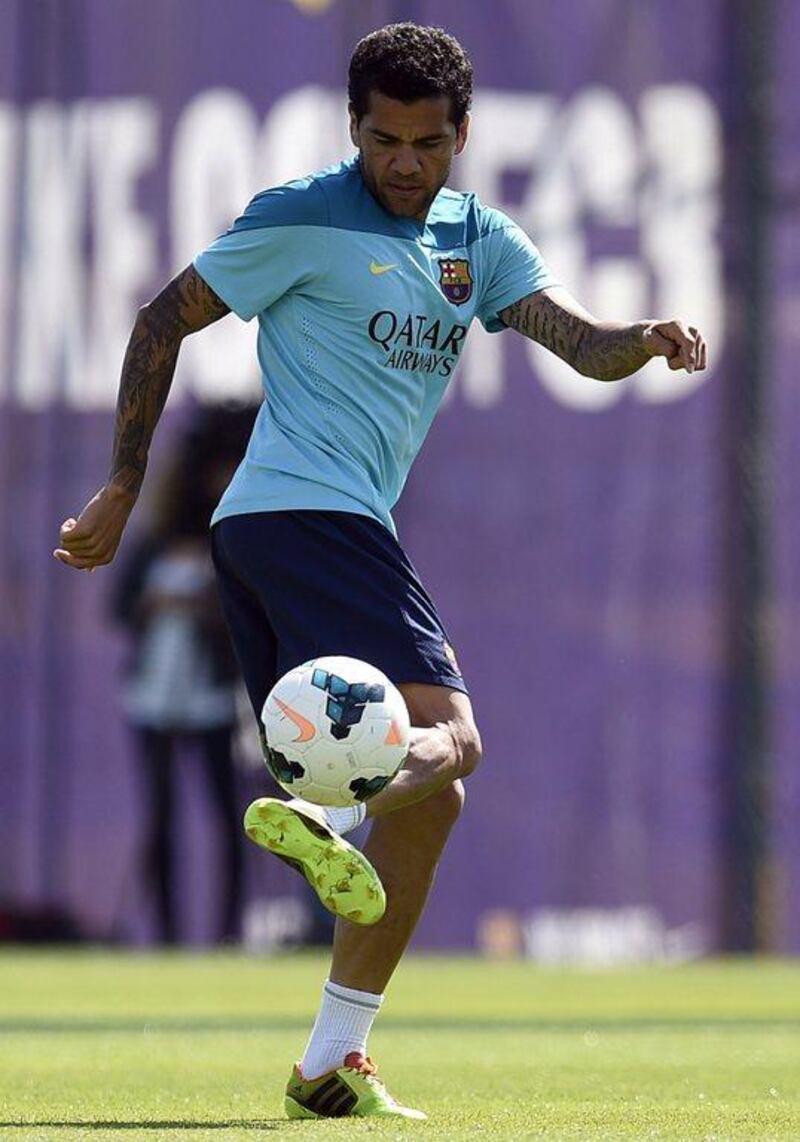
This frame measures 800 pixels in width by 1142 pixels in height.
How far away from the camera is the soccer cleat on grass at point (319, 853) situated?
4.79 m

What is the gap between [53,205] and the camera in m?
13.3

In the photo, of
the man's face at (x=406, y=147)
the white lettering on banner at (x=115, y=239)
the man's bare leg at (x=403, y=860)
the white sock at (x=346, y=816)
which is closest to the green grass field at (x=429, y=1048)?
the man's bare leg at (x=403, y=860)

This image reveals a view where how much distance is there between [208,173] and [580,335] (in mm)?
7982

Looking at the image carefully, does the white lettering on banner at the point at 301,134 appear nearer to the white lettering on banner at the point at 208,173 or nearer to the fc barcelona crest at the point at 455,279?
the white lettering on banner at the point at 208,173

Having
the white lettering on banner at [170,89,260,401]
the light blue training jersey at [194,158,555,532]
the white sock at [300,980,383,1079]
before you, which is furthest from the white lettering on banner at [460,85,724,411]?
the white sock at [300,980,383,1079]

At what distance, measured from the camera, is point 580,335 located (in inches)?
220

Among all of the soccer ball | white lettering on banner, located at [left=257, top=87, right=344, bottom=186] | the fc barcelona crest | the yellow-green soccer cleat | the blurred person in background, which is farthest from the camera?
white lettering on banner, located at [left=257, top=87, right=344, bottom=186]

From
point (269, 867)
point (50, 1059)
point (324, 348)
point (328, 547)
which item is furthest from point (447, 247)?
point (269, 867)

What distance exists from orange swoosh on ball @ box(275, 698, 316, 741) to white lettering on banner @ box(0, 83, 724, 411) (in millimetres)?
8254

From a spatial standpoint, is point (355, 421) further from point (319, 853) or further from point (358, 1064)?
point (358, 1064)

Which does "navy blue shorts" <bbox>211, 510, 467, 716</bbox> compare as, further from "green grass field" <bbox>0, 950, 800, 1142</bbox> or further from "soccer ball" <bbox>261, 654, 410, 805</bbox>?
"green grass field" <bbox>0, 950, 800, 1142</bbox>

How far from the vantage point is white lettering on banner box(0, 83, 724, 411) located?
→ 13234mm

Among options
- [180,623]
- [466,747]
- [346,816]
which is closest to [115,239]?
[180,623]

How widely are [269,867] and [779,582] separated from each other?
9.89 feet
